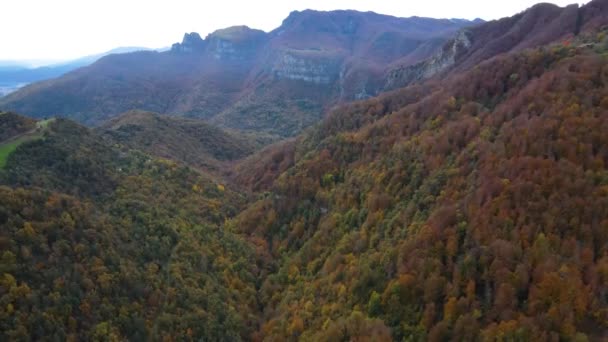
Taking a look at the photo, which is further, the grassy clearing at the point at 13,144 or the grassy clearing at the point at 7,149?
the grassy clearing at the point at 13,144

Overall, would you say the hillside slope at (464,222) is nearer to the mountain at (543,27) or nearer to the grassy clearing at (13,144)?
the mountain at (543,27)

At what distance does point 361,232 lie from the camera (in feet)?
267

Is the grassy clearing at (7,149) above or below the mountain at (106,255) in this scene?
above

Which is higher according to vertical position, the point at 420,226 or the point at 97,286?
the point at 420,226

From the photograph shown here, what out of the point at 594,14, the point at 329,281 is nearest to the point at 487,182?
the point at 329,281

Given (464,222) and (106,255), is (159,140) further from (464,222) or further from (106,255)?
(464,222)

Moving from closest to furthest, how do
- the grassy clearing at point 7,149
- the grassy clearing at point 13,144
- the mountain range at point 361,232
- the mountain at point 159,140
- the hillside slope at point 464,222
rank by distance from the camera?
1. the hillside slope at point 464,222
2. the mountain range at point 361,232
3. the grassy clearing at point 7,149
4. the grassy clearing at point 13,144
5. the mountain at point 159,140

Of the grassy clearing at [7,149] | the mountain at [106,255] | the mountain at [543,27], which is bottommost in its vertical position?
the mountain at [106,255]

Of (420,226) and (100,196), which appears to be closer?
(420,226)

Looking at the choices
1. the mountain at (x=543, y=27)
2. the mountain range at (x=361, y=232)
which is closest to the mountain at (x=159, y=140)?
the mountain range at (x=361, y=232)

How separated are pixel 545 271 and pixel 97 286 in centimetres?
6310

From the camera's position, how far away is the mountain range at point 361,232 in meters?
52.8

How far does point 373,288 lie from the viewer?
67000 mm

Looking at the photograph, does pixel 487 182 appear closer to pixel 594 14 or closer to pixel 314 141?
pixel 314 141
